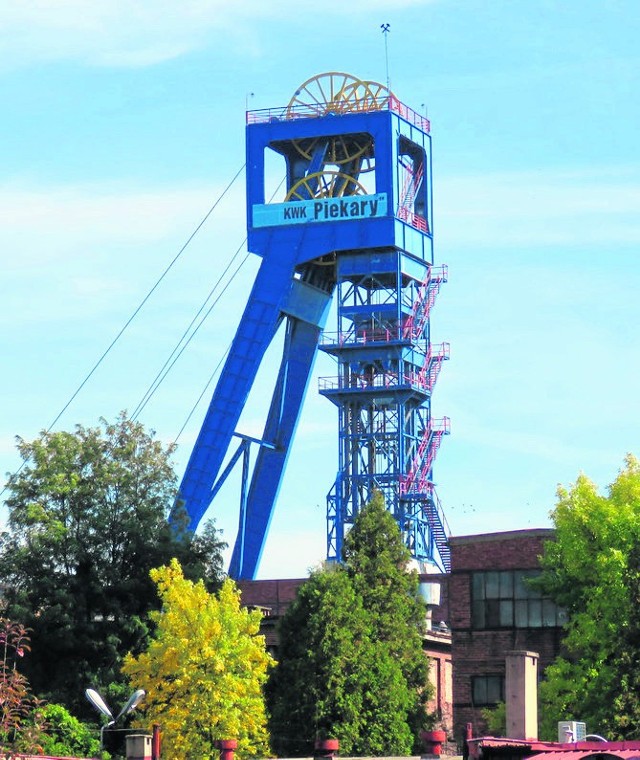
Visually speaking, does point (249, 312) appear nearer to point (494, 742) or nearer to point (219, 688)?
point (219, 688)

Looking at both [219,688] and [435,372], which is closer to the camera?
[219,688]

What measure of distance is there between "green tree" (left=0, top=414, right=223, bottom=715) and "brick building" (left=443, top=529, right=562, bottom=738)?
10493 millimetres

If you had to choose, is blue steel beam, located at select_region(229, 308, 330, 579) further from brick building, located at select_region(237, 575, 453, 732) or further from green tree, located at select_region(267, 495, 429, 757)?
green tree, located at select_region(267, 495, 429, 757)

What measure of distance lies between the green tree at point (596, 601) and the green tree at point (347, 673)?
17.0 ft

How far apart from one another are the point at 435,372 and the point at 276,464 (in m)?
10.4

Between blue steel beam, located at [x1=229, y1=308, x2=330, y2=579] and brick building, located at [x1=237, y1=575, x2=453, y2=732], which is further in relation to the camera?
blue steel beam, located at [x1=229, y1=308, x2=330, y2=579]

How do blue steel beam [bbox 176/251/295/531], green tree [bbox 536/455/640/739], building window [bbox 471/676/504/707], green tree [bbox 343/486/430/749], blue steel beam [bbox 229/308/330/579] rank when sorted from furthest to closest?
1. blue steel beam [bbox 229/308/330/579]
2. blue steel beam [bbox 176/251/295/531]
3. building window [bbox 471/676/504/707]
4. green tree [bbox 343/486/430/749]
5. green tree [bbox 536/455/640/739]

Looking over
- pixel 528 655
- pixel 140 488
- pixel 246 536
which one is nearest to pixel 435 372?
pixel 246 536

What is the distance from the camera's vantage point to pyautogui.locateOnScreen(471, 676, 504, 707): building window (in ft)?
236

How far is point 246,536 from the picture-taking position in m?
108

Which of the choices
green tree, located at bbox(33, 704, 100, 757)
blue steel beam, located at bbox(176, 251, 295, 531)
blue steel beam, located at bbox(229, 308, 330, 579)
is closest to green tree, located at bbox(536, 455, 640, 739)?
green tree, located at bbox(33, 704, 100, 757)

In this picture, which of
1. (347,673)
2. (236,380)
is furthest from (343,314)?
(347,673)

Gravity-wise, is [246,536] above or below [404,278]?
below

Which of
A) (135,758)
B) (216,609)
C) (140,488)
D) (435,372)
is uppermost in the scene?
(435,372)
